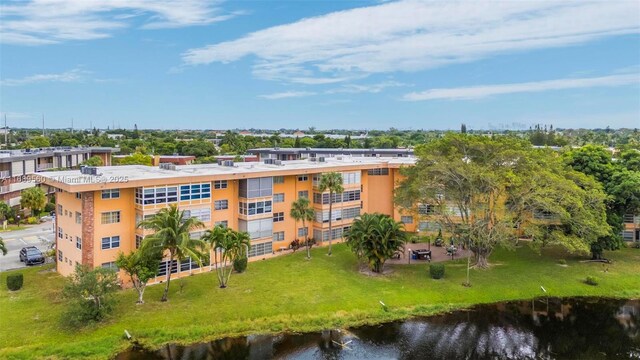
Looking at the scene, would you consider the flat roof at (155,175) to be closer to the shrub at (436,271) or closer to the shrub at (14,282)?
the shrub at (14,282)

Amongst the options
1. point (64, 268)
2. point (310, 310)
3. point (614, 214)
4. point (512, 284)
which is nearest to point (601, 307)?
point (512, 284)

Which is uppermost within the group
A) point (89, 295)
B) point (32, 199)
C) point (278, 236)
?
point (32, 199)

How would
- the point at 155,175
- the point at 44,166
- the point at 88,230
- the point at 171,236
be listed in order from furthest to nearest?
1. the point at 44,166
2. the point at 155,175
3. the point at 88,230
4. the point at 171,236

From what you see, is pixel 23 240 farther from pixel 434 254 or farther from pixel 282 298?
pixel 434 254

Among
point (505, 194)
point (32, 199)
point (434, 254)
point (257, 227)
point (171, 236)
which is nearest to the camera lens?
point (171, 236)

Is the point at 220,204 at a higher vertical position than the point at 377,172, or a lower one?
lower

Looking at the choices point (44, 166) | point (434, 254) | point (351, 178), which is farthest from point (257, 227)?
point (44, 166)

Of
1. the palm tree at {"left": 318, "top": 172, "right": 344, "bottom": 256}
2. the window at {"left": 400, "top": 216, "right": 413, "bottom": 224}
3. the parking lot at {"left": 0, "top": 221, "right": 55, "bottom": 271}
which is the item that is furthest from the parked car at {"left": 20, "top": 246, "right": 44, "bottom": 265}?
the window at {"left": 400, "top": 216, "right": 413, "bottom": 224}

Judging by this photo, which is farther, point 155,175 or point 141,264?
point 155,175
